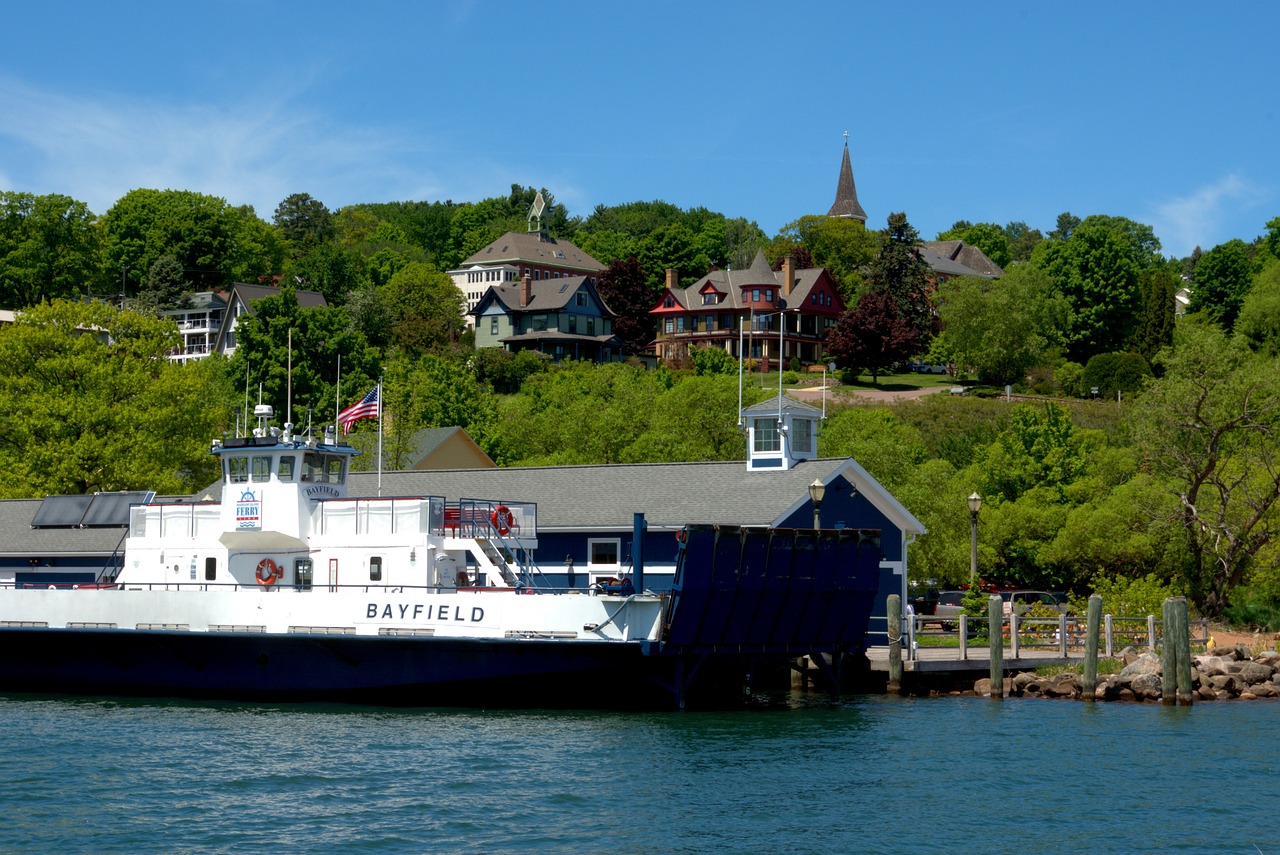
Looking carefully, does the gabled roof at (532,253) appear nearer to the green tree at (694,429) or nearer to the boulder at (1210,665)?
the green tree at (694,429)

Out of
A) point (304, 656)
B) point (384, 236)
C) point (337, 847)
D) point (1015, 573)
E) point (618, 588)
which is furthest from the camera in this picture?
point (384, 236)

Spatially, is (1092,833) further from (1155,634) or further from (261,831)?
(1155,634)

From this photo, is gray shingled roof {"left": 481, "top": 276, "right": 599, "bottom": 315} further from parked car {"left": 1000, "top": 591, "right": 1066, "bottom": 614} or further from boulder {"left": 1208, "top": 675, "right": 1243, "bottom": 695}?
boulder {"left": 1208, "top": 675, "right": 1243, "bottom": 695}

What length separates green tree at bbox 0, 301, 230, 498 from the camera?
180 ft

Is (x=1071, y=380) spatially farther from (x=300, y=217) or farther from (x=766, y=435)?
(x=300, y=217)

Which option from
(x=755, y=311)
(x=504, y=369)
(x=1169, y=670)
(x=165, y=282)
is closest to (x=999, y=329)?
(x=755, y=311)

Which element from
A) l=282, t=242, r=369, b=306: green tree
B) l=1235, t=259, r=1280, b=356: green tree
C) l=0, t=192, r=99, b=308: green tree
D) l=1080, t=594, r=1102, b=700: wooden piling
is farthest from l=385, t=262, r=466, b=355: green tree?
l=1080, t=594, r=1102, b=700: wooden piling

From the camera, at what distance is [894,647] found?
112 ft

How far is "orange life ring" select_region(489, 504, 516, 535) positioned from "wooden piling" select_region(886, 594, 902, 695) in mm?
9157

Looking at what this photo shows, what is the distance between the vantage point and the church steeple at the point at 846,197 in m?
171

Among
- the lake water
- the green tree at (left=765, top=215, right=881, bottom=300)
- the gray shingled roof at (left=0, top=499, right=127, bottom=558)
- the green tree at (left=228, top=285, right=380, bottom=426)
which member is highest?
the green tree at (left=765, top=215, right=881, bottom=300)

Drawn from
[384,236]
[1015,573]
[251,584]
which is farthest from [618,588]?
[384,236]

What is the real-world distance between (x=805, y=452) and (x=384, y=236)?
13580 cm

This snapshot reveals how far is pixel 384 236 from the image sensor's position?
170m
